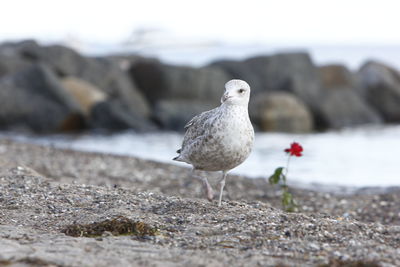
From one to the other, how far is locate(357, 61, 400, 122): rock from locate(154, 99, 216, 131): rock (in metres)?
8.92

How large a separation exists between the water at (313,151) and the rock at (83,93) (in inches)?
105

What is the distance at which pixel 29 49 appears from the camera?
29766 mm

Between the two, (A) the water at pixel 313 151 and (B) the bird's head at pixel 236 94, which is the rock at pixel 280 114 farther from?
(B) the bird's head at pixel 236 94

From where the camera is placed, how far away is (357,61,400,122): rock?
98.2ft

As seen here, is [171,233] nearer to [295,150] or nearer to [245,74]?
[295,150]

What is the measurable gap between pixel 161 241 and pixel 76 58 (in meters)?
24.5

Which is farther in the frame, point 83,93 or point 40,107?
point 83,93

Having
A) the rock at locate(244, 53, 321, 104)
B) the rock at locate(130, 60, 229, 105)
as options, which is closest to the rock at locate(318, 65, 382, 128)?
the rock at locate(244, 53, 321, 104)

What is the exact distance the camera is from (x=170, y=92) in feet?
91.0

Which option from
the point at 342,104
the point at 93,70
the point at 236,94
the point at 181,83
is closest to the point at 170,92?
the point at 181,83

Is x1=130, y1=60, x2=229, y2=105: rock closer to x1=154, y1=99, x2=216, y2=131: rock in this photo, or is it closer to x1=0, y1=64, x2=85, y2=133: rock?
x1=154, y1=99, x2=216, y2=131: rock

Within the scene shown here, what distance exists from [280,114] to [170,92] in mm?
4984

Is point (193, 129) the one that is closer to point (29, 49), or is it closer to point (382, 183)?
point (382, 183)

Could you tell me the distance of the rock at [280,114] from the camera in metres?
25.6
